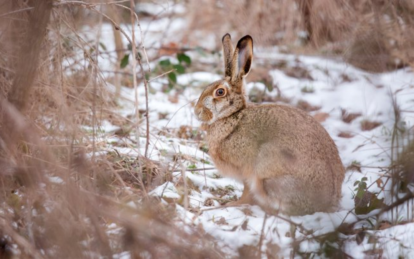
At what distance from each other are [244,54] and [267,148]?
0.82m

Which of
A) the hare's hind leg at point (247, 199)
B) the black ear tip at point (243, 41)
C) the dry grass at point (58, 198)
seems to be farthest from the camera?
the black ear tip at point (243, 41)

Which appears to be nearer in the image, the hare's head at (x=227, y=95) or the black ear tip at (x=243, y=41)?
the black ear tip at (x=243, y=41)

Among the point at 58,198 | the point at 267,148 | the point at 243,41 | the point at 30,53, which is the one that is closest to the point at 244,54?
the point at 243,41

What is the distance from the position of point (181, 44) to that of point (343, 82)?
8.11 feet

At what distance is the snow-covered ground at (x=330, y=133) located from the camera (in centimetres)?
325

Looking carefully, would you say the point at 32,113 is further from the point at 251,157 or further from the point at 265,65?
the point at 265,65

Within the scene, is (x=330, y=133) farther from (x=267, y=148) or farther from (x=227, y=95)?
(x=267, y=148)

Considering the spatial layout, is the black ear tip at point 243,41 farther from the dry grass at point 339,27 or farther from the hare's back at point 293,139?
the dry grass at point 339,27

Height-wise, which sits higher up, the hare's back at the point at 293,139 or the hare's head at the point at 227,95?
the hare's head at the point at 227,95

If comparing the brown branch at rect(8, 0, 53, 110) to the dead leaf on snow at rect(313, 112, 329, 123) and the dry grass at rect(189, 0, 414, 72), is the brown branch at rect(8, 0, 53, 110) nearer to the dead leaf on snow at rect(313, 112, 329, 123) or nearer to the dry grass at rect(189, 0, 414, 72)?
the dry grass at rect(189, 0, 414, 72)

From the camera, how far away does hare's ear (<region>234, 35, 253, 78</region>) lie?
168 inches

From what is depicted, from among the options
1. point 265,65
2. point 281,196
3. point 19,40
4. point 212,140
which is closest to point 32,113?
point 19,40

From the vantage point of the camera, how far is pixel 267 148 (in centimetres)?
396

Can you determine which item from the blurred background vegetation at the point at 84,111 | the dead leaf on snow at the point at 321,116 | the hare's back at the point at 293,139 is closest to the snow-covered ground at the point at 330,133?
the dead leaf on snow at the point at 321,116
